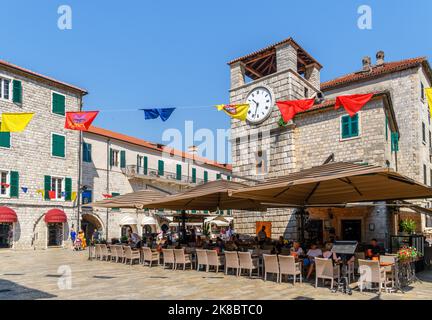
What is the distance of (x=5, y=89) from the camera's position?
23500 mm

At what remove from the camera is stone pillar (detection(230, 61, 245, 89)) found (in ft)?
74.1

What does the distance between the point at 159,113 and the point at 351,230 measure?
31.5 ft

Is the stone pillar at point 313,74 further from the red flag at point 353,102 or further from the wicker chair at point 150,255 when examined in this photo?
the wicker chair at point 150,255

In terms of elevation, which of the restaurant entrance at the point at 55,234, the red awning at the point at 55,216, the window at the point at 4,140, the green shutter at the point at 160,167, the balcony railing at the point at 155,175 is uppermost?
the window at the point at 4,140

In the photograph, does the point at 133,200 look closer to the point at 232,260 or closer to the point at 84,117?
the point at 84,117

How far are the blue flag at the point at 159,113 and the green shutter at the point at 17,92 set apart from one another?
41.4ft

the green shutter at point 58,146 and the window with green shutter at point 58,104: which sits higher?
the window with green shutter at point 58,104

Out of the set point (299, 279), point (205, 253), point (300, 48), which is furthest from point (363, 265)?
point (300, 48)

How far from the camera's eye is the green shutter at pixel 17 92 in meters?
23.8

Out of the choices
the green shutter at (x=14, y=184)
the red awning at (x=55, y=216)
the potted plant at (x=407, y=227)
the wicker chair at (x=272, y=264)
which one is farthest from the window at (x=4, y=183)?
the potted plant at (x=407, y=227)

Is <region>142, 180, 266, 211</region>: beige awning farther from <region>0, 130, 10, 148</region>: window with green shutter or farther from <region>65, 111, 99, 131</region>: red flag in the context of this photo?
<region>0, 130, 10, 148</region>: window with green shutter

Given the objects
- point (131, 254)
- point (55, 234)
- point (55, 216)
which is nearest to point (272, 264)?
point (131, 254)

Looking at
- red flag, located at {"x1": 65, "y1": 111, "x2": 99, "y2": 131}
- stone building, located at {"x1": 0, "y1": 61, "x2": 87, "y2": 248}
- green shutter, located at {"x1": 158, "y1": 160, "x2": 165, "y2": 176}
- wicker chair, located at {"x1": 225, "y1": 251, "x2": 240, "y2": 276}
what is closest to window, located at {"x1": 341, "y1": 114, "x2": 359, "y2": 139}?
wicker chair, located at {"x1": 225, "y1": 251, "x2": 240, "y2": 276}
